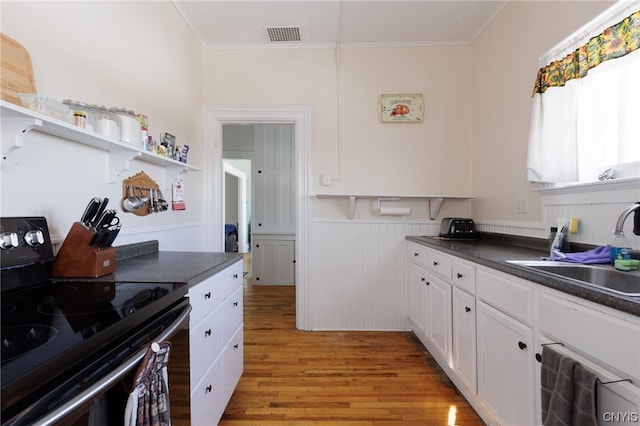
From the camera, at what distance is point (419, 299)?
2477mm

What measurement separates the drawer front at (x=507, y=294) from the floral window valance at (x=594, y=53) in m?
1.17

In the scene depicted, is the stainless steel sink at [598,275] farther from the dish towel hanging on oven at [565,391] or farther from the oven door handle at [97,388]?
the oven door handle at [97,388]

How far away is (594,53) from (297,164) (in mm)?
2127

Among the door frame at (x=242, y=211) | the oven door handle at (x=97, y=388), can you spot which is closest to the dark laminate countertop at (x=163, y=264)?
the oven door handle at (x=97, y=388)

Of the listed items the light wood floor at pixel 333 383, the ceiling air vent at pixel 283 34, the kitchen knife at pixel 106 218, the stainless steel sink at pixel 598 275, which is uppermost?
the ceiling air vent at pixel 283 34

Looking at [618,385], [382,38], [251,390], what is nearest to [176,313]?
[251,390]

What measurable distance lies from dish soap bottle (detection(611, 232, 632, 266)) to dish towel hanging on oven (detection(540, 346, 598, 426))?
580 mm

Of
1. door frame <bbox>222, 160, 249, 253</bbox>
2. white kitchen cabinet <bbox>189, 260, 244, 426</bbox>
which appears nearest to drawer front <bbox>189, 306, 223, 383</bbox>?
white kitchen cabinet <bbox>189, 260, 244, 426</bbox>

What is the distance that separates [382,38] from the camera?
8.91ft

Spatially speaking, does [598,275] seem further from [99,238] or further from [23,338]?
[99,238]

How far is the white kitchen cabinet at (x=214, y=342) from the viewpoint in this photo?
120 centimetres

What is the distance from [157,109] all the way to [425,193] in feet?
7.66

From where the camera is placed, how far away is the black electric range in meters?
0.52

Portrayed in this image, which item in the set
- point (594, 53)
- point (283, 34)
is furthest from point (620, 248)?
point (283, 34)
